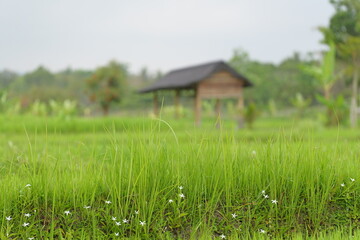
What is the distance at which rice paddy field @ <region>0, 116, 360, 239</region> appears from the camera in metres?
3.41

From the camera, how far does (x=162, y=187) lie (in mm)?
3639

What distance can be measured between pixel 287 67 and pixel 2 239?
1789 inches

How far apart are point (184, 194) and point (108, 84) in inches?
1194

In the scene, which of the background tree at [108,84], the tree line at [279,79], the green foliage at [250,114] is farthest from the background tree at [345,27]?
the background tree at [108,84]

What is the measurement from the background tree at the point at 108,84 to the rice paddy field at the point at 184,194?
2910 centimetres

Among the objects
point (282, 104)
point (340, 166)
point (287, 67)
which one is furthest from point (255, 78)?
point (340, 166)

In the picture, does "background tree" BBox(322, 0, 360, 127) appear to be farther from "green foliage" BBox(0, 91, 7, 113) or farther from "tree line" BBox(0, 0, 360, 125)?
"green foliage" BBox(0, 91, 7, 113)

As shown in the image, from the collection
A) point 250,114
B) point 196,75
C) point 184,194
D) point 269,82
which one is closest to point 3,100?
point 196,75

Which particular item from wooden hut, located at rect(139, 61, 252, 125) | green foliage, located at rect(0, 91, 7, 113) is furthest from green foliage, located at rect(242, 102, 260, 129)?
green foliage, located at rect(0, 91, 7, 113)

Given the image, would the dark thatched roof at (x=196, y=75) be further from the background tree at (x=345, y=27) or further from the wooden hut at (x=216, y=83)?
the background tree at (x=345, y=27)

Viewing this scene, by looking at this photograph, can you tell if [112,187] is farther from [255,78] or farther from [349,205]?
[255,78]

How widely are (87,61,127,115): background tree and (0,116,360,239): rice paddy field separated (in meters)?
29.1

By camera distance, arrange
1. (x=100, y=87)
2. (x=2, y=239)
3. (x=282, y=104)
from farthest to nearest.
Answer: (x=282, y=104)
(x=100, y=87)
(x=2, y=239)

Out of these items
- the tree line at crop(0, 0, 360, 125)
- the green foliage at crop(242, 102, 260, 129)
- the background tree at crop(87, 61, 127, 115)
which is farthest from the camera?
the background tree at crop(87, 61, 127, 115)
